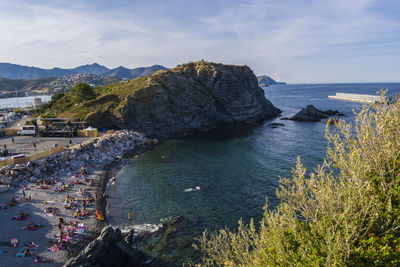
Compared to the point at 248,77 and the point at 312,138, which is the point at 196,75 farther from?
the point at 312,138

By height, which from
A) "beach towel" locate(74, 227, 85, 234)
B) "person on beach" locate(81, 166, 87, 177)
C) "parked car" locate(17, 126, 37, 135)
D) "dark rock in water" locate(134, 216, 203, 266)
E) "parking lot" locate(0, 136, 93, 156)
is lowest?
"dark rock in water" locate(134, 216, 203, 266)

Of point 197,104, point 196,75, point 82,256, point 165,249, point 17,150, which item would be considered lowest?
point 165,249

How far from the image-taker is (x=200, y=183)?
125 ft

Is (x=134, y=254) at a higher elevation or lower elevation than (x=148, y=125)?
lower

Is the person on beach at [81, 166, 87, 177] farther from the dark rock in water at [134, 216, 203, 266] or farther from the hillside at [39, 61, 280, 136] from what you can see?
the hillside at [39, 61, 280, 136]

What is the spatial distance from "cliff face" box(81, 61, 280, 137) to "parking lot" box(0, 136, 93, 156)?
13.7 metres

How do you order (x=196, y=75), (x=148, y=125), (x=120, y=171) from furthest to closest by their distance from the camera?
(x=196, y=75) → (x=148, y=125) → (x=120, y=171)

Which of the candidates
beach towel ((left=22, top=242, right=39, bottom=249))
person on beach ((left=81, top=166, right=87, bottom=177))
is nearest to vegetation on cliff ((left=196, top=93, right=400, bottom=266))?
beach towel ((left=22, top=242, right=39, bottom=249))

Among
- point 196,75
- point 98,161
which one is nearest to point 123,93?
point 196,75

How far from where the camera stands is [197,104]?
276 feet

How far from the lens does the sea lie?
27.0 m

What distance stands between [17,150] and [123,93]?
39916 mm

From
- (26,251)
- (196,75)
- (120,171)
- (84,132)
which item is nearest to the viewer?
(26,251)

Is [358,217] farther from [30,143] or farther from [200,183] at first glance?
[30,143]
